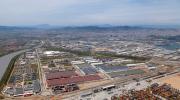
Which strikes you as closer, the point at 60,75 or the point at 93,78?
the point at 93,78

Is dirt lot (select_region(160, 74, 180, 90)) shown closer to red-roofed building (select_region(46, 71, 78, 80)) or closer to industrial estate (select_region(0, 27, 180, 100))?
industrial estate (select_region(0, 27, 180, 100))

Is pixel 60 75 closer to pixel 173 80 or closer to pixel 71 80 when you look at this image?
pixel 71 80

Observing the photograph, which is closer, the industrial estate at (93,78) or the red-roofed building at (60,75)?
the industrial estate at (93,78)

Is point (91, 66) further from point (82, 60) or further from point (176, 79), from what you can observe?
point (176, 79)

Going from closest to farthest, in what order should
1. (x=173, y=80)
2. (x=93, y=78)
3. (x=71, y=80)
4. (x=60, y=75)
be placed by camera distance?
1. (x=173, y=80)
2. (x=71, y=80)
3. (x=93, y=78)
4. (x=60, y=75)

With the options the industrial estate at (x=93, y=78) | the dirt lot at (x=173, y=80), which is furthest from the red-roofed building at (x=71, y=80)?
the dirt lot at (x=173, y=80)

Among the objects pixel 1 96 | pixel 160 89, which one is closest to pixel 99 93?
pixel 160 89

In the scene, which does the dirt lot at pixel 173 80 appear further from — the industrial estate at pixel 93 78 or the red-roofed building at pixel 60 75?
the red-roofed building at pixel 60 75

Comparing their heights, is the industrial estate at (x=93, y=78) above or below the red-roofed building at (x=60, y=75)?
below

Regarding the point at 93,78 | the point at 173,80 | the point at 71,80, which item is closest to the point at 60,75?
the point at 71,80

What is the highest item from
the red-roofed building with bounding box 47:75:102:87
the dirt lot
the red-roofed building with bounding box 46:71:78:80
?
the red-roofed building with bounding box 46:71:78:80

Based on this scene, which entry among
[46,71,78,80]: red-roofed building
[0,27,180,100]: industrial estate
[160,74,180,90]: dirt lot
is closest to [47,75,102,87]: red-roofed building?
[0,27,180,100]: industrial estate
